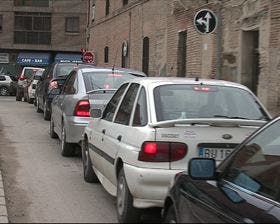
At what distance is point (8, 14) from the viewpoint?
56188 mm

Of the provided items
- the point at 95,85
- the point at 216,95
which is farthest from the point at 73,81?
the point at 216,95

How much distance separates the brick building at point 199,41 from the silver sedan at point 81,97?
3727 mm

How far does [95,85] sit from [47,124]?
21.6 ft

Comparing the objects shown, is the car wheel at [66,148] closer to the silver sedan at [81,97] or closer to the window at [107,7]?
the silver sedan at [81,97]

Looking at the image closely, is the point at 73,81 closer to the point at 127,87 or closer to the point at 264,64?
the point at 127,87

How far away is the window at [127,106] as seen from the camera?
6586 mm

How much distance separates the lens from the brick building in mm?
14891

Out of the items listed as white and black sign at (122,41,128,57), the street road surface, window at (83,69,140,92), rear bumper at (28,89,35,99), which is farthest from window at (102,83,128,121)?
white and black sign at (122,41,128,57)

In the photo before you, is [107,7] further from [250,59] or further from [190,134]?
[190,134]

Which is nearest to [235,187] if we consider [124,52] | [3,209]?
[3,209]

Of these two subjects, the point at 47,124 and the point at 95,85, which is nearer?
the point at 95,85

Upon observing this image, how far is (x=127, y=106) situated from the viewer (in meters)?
6.78

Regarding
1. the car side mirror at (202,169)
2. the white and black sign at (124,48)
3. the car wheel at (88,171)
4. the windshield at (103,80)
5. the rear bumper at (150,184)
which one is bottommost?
the car wheel at (88,171)

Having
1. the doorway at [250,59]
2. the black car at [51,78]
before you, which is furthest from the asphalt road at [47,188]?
the doorway at [250,59]
